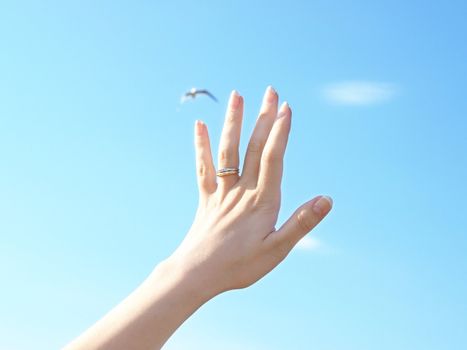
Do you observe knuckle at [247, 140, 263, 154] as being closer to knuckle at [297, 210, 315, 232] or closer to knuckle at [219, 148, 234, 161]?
knuckle at [219, 148, 234, 161]

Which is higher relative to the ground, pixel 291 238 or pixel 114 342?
pixel 291 238

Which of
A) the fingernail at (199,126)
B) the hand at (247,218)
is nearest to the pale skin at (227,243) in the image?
the hand at (247,218)

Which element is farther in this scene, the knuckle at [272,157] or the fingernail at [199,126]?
the fingernail at [199,126]

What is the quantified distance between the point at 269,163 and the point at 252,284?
98 centimetres

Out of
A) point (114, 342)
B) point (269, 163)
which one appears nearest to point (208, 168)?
point (269, 163)

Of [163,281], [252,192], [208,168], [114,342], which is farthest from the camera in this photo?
[208,168]

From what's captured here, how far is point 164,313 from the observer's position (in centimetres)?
467

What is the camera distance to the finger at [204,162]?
5641 millimetres

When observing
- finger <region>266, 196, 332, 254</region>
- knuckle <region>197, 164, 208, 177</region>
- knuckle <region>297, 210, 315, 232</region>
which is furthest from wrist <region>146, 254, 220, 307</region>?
knuckle <region>197, 164, 208, 177</region>

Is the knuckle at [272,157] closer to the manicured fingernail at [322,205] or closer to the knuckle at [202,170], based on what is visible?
the manicured fingernail at [322,205]

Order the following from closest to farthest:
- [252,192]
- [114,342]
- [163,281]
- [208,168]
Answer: [114,342]
[163,281]
[252,192]
[208,168]

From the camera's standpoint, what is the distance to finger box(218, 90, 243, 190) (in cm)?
542

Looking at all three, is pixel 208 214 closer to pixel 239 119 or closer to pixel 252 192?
pixel 252 192

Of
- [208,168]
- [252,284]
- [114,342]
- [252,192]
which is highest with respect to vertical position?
[208,168]
